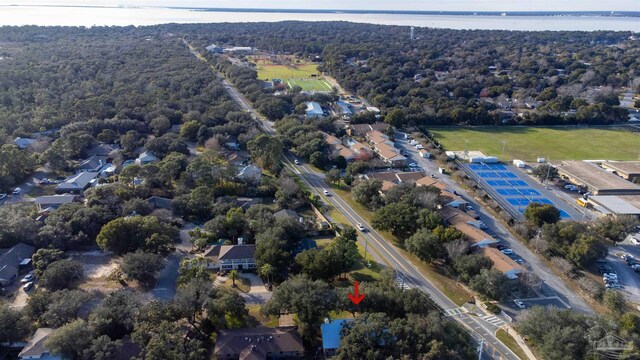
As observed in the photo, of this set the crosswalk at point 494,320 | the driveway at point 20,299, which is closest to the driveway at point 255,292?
the driveway at point 20,299

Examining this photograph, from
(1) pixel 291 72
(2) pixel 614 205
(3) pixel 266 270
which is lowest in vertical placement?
(2) pixel 614 205

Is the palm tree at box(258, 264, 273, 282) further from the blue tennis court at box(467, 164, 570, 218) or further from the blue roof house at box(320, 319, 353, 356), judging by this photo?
the blue tennis court at box(467, 164, 570, 218)

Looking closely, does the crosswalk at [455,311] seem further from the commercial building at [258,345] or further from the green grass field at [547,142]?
the green grass field at [547,142]

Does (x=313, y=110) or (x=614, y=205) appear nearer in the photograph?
(x=614, y=205)

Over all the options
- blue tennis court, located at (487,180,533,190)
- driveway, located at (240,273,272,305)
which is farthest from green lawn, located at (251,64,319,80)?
driveway, located at (240,273,272,305)

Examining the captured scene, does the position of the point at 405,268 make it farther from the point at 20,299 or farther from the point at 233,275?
the point at 20,299

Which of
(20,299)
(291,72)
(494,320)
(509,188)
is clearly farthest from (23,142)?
(291,72)

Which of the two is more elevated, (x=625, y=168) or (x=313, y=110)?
(x=313, y=110)
